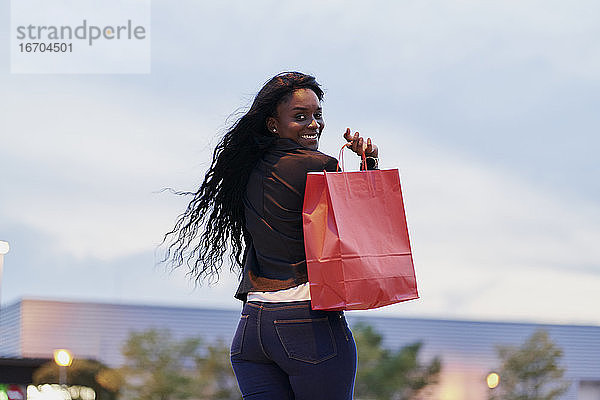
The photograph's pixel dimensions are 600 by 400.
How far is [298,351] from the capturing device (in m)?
1.99

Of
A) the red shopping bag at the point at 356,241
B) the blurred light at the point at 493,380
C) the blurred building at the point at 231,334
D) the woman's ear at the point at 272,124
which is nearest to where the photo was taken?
the red shopping bag at the point at 356,241

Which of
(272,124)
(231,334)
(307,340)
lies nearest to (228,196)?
(272,124)

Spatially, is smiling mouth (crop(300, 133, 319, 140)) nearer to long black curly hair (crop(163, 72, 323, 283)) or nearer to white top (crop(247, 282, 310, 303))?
long black curly hair (crop(163, 72, 323, 283))

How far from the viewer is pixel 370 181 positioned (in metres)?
2.07

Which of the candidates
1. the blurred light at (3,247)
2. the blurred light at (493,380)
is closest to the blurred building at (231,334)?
the blurred light at (493,380)

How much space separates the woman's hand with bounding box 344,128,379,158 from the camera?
6.79ft

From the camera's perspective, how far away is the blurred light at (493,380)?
1109 inches

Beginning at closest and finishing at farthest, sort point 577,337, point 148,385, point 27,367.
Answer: point 27,367, point 148,385, point 577,337

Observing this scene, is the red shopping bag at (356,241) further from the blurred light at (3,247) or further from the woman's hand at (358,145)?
the blurred light at (3,247)

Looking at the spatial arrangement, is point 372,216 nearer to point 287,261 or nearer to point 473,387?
point 287,261

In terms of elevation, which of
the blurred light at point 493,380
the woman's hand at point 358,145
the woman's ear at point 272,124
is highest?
the woman's ear at point 272,124

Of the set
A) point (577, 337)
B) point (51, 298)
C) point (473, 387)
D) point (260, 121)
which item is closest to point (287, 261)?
point (260, 121)

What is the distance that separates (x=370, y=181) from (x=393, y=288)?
0.26 meters

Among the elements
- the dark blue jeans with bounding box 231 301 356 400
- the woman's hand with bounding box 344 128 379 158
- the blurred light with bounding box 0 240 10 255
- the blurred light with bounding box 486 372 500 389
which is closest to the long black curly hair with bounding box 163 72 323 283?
the woman's hand with bounding box 344 128 379 158
